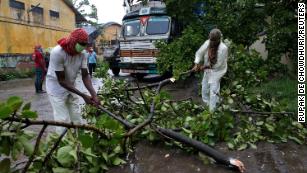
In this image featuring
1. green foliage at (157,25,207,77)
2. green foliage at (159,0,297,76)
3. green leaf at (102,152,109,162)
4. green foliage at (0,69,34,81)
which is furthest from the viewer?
green foliage at (0,69,34,81)

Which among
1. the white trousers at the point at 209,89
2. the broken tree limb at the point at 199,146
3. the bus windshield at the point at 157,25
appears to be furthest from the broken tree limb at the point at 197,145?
the bus windshield at the point at 157,25

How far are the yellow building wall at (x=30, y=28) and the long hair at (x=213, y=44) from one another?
16288mm

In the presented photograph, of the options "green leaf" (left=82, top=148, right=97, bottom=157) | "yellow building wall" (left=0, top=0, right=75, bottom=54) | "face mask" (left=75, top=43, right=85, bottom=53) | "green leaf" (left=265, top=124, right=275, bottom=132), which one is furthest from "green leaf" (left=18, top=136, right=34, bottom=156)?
"yellow building wall" (left=0, top=0, right=75, bottom=54)

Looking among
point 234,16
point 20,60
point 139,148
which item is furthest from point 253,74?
point 20,60

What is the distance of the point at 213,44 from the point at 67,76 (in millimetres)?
2690

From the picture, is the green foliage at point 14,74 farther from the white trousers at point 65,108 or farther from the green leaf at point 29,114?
the green leaf at point 29,114

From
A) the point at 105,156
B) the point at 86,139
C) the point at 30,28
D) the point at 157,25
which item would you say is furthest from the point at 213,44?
the point at 30,28

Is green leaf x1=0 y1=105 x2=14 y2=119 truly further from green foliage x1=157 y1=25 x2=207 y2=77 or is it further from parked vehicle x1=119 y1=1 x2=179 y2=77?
parked vehicle x1=119 y1=1 x2=179 y2=77

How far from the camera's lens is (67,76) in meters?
4.97

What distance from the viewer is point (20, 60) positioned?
22188 mm

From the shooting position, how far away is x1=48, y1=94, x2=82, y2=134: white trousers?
4.98 m

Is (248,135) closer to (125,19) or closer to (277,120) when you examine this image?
(277,120)

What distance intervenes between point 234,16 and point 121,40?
653 centimetres

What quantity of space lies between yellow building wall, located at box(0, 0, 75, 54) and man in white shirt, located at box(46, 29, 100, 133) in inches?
655
